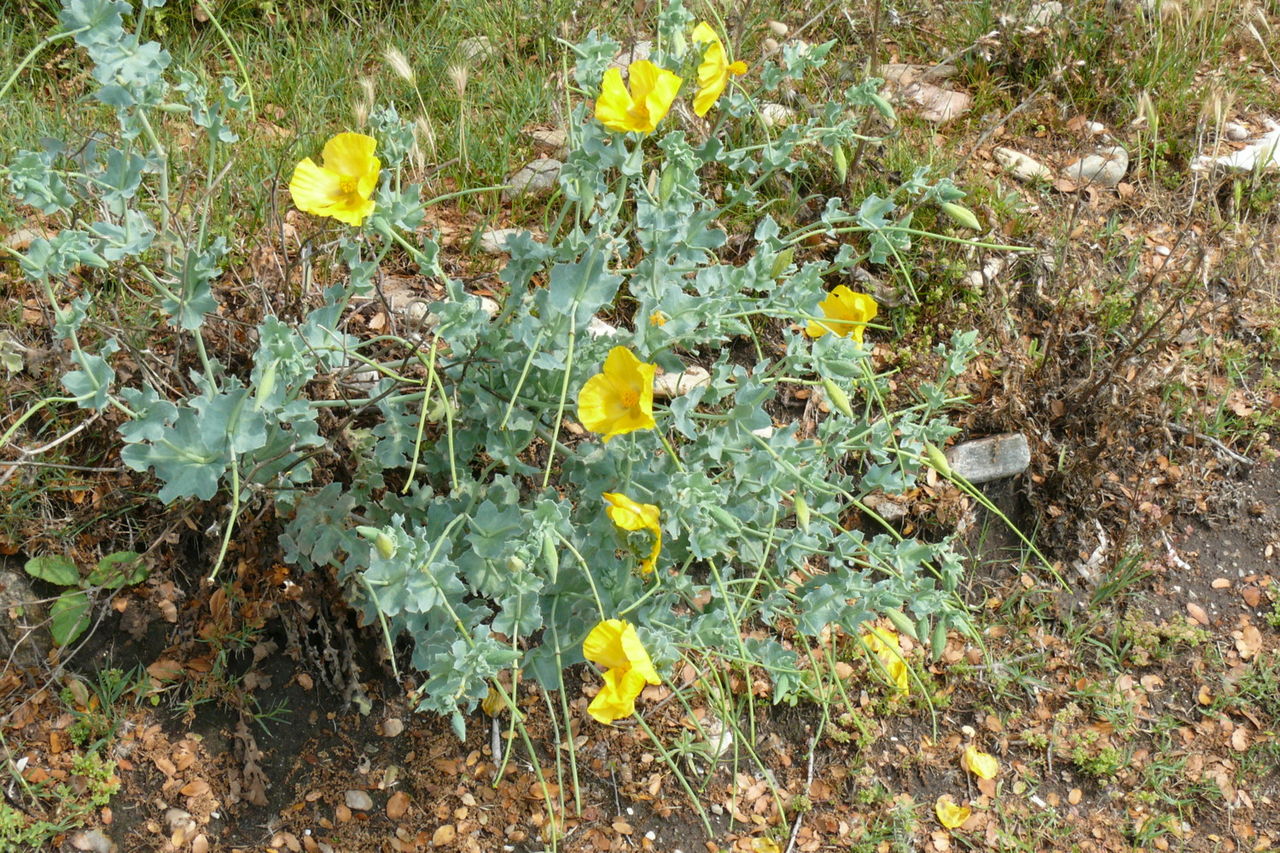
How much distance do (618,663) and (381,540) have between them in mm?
364

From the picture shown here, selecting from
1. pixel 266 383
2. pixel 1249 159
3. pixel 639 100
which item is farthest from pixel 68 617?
pixel 1249 159

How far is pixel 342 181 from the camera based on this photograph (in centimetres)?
158

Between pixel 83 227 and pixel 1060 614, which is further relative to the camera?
pixel 1060 614

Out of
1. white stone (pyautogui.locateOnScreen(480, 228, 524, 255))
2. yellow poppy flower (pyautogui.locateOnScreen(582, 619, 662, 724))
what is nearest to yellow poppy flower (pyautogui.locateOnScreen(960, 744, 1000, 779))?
yellow poppy flower (pyautogui.locateOnScreen(582, 619, 662, 724))

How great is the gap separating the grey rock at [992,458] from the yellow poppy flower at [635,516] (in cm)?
122

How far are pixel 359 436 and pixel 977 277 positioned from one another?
162 cm

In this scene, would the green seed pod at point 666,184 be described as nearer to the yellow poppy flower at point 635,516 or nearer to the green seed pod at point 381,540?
the yellow poppy flower at point 635,516

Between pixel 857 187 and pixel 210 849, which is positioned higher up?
pixel 857 187

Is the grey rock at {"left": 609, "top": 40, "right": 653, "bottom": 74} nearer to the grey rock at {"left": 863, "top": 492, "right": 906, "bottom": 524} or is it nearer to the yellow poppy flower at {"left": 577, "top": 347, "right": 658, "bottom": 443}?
the grey rock at {"left": 863, "top": 492, "right": 906, "bottom": 524}

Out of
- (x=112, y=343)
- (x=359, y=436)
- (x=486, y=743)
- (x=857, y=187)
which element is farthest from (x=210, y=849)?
(x=857, y=187)

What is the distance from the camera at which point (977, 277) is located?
282 cm

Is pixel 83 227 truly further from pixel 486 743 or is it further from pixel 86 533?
pixel 486 743

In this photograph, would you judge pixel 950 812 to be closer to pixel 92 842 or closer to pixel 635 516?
pixel 635 516

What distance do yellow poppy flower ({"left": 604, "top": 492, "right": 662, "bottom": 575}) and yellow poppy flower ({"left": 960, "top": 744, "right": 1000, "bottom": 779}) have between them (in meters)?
1.06
